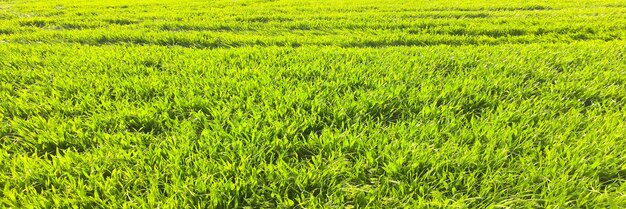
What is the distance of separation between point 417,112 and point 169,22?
640cm

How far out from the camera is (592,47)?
3842 mm

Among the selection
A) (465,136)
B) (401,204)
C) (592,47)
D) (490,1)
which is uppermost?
(490,1)

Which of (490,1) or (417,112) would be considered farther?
→ (490,1)

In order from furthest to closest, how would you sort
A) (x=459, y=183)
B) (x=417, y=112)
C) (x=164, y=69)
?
(x=164, y=69)
(x=417, y=112)
(x=459, y=183)

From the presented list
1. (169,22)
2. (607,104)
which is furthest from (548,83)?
(169,22)

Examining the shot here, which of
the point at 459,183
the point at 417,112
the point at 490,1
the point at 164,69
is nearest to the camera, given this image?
the point at 459,183

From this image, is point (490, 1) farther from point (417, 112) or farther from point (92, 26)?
point (92, 26)

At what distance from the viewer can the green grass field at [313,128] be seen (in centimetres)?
150

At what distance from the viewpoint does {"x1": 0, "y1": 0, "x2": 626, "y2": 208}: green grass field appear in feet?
4.92

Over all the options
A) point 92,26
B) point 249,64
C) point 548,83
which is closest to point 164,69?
point 249,64

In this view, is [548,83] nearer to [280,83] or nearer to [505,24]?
[280,83]

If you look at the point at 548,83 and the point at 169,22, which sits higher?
the point at 169,22

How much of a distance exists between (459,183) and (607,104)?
67.7 inches

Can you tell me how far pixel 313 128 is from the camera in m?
2.11
